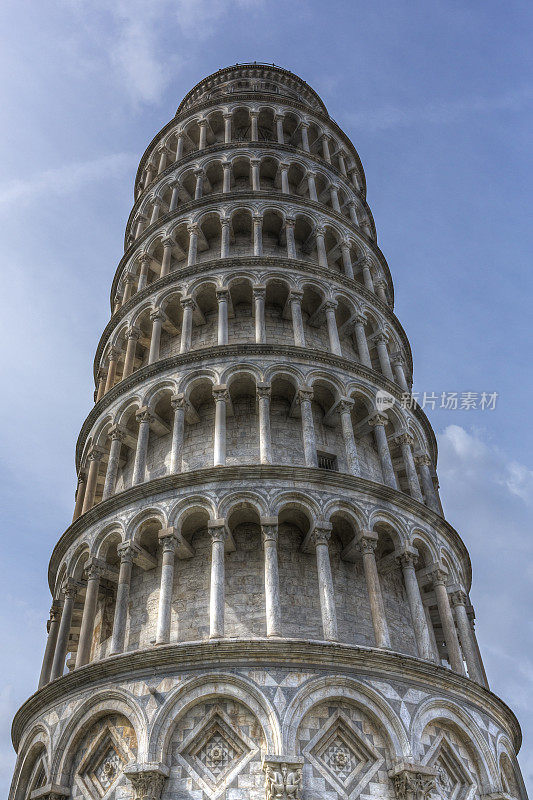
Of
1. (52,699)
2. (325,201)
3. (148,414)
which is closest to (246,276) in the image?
(148,414)

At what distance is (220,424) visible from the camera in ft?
64.7

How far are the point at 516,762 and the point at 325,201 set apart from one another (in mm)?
21425

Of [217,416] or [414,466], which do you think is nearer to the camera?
[217,416]

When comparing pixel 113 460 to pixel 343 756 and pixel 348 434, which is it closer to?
pixel 348 434

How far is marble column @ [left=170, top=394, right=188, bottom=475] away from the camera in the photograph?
19025mm

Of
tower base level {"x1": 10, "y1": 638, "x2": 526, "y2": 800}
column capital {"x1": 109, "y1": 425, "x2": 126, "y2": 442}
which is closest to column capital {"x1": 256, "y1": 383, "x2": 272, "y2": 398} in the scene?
column capital {"x1": 109, "y1": 425, "x2": 126, "y2": 442}

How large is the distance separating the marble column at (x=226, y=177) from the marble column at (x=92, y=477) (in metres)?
11.1

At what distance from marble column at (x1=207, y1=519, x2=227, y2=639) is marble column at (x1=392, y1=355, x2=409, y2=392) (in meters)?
9.83

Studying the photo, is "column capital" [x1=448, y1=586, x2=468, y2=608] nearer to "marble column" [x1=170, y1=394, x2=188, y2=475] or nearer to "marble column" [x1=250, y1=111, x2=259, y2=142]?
"marble column" [x1=170, y1=394, x2=188, y2=475]

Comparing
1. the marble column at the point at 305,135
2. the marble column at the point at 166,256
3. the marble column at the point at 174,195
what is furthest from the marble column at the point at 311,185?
the marble column at the point at 166,256

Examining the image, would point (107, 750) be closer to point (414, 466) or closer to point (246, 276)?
point (414, 466)

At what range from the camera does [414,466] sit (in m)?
22.1

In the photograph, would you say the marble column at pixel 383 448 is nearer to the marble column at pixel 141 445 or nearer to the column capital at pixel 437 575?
the column capital at pixel 437 575

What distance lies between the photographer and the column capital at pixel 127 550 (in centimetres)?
1795
